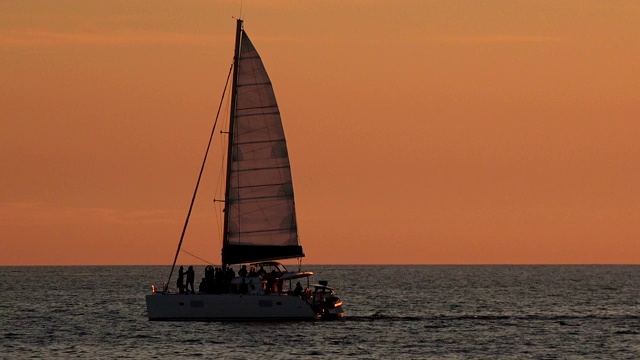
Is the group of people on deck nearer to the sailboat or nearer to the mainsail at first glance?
the sailboat

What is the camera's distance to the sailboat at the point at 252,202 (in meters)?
86.1

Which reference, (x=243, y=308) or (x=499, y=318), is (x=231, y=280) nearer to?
(x=243, y=308)

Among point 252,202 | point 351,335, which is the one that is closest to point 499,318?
point 351,335

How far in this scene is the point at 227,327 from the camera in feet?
286

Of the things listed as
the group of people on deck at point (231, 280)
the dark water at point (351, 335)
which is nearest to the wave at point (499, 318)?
the dark water at point (351, 335)

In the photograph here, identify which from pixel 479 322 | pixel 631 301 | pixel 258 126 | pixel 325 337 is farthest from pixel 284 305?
pixel 631 301

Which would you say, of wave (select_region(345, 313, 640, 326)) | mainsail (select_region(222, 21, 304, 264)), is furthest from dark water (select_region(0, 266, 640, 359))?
mainsail (select_region(222, 21, 304, 264))

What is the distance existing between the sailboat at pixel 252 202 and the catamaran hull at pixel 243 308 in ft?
0.25

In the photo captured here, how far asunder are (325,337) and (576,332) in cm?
1563

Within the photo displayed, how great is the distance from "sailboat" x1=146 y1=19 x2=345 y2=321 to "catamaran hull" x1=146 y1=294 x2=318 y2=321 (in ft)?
Result: 0.25

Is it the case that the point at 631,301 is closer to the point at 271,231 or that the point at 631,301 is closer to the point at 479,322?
the point at 479,322

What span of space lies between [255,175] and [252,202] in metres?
1.48

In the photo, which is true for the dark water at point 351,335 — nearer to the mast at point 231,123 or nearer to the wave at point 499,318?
the wave at point 499,318

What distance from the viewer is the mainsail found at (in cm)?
8638
